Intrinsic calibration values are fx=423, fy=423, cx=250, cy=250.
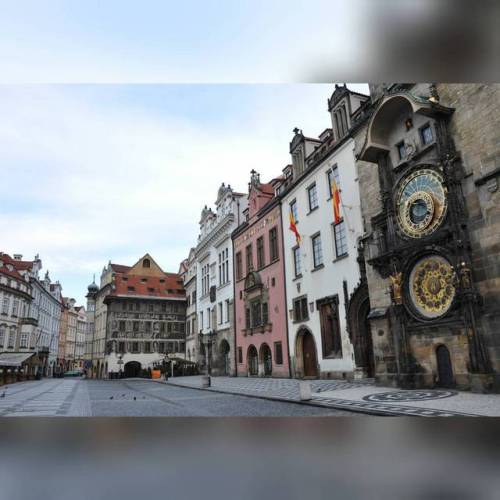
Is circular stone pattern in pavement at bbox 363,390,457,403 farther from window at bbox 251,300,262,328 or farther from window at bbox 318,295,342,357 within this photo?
window at bbox 251,300,262,328

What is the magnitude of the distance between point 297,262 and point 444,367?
13.2 meters

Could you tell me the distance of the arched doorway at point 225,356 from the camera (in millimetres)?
36594

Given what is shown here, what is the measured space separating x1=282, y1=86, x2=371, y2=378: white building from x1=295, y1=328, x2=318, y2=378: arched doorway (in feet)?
0.16

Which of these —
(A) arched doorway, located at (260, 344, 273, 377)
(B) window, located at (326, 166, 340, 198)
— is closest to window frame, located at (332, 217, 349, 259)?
(B) window, located at (326, 166, 340, 198)

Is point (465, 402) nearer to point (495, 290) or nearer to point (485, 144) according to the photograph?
point (495, 290)

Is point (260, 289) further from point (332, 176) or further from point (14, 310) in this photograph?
point (14, 310)

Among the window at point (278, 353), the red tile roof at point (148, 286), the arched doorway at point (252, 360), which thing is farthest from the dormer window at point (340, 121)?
the red tile roof at point (148, 286)

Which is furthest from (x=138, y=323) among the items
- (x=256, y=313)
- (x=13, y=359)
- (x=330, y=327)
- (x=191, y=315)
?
(x=330, y=327)

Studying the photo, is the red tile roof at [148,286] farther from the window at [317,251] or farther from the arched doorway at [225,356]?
the window at [317,251]

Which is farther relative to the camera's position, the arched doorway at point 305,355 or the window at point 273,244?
the window at point 273,244

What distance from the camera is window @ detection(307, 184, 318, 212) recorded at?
2377cm

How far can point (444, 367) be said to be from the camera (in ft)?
42.3

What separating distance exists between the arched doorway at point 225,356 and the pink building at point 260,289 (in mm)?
3411
